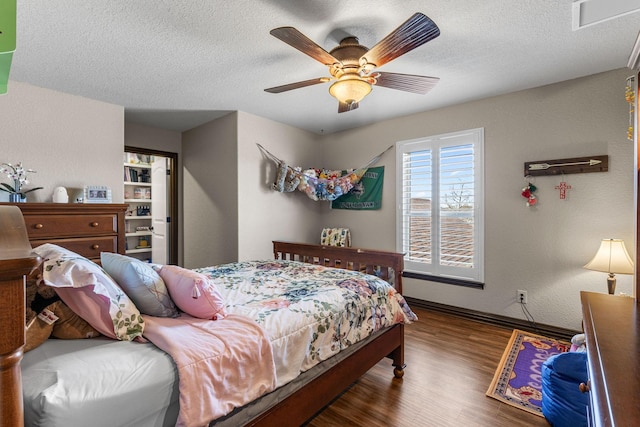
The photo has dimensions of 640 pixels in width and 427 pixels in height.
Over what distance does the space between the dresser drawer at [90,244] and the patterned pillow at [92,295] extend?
1826mm

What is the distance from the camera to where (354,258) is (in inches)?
102

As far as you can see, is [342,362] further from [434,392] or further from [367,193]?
[367,193]

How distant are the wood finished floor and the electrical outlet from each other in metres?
0.42

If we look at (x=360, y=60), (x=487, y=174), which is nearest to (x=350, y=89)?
(x=360, y=60)

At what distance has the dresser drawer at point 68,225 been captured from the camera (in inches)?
97.3

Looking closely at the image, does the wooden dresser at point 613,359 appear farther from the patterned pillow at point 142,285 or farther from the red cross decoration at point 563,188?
the red cross decoration at point 563,188

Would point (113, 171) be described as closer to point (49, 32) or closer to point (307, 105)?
point (49, 32)

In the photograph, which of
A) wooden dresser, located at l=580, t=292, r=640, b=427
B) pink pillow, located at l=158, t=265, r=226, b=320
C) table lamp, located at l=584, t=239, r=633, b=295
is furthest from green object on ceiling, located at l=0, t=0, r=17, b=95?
table lamp, located at l=584, t=239, r=633, b=295

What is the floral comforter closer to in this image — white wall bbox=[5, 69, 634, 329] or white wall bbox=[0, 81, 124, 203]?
white wall bbox=[5, 69, 634, 329]

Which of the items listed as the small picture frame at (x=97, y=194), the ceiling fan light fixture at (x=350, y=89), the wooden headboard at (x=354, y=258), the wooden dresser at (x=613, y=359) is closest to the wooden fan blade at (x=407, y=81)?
the ceiling fan light fixture at (x=350, y=89)

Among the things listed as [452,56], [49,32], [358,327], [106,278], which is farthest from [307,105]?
[106,278]

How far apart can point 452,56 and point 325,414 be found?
2.70 meters

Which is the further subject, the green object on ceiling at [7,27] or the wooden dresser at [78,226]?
the wooden dresser at [78,226]

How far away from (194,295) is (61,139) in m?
2.86
